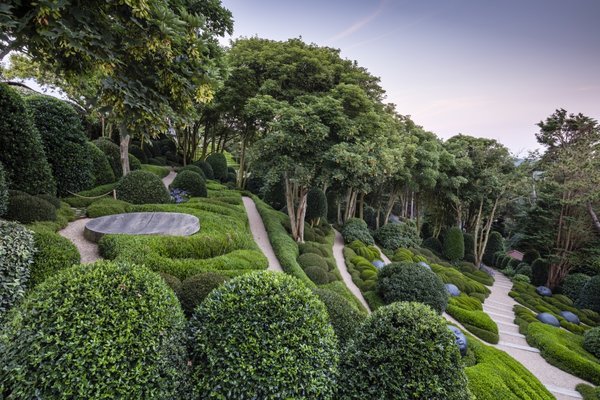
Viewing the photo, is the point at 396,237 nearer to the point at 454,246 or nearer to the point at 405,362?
the point at 454,246

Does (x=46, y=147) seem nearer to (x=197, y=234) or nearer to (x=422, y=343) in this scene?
(x=197, y=234)

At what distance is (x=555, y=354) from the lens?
10.2 m

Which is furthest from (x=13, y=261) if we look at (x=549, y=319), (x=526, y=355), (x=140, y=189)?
(x=549, y=319)

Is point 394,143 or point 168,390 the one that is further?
point 394,143

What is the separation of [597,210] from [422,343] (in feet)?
75.9

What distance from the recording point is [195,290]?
5.01 metres

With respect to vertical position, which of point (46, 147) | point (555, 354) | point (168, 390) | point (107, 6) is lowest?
point (555, 354)

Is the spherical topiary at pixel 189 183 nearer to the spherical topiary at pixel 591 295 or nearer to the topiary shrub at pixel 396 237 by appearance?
the topiary shrub at pixel 396 237

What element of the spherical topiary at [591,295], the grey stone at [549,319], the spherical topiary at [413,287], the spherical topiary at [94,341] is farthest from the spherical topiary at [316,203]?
the spherical topiary at [591,295]

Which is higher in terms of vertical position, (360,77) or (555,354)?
(360,77)

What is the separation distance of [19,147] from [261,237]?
9147 mm

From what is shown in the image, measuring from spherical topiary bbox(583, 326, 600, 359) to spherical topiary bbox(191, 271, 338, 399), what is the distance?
14.3 metres

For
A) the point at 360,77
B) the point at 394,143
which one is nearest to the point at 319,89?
the point at 360,77

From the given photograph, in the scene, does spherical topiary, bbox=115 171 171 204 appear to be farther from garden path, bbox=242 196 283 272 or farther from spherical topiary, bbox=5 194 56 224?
garden path, bbox=242 196 283 272
